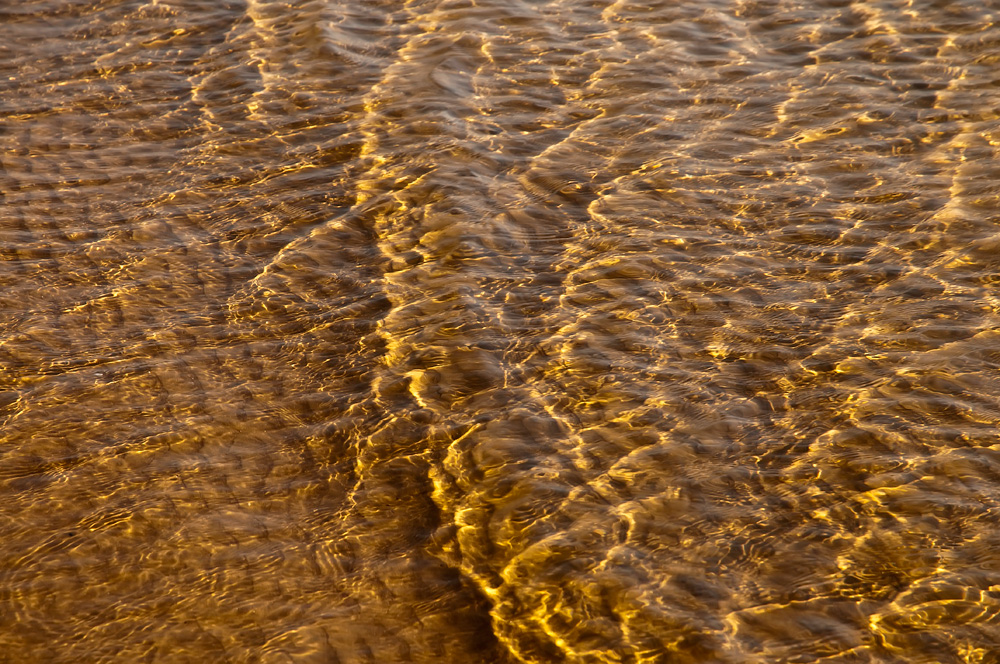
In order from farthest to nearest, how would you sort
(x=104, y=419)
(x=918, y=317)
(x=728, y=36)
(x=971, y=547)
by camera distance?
(x=728, y=36), (x=918, y=317), (x=104, y=419), (x=971, y=547)

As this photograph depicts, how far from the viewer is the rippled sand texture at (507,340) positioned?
9.77 feet

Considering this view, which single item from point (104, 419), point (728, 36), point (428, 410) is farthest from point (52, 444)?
point (728, 36)

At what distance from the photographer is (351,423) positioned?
366 cm

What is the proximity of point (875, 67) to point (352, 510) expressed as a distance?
15.1 feet

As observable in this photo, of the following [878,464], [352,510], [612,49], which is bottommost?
[352,510]

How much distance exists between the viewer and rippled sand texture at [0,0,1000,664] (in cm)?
298

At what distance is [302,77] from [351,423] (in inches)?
128

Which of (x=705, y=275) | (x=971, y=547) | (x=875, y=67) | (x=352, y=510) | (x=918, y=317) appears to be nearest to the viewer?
(x=971, y=547)

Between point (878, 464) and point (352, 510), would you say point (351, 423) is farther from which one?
point (878, 464)

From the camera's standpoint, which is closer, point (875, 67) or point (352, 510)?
point (352, 510)

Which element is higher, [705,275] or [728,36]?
[728,36]

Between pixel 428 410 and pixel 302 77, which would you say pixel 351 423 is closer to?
pixel 428 410

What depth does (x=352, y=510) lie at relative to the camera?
10.9 feet

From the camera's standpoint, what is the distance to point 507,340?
4043 millimetres
